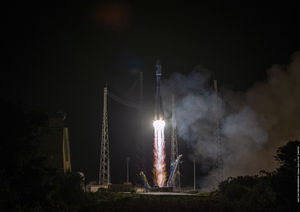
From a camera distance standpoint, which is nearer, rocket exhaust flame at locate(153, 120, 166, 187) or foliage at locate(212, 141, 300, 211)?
foliage at locate(212, 141, 300, 211)

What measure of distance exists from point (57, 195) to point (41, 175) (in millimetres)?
2721

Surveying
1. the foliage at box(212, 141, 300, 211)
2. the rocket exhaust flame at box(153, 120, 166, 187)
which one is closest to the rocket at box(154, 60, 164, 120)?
the rocket exhaust flame at box(153, 120, 166, 187)

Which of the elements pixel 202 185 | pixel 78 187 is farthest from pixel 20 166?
pixel 202 185

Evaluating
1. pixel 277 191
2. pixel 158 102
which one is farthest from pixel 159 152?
pixel 277 191

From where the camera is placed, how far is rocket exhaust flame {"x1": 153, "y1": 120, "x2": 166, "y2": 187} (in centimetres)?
5034

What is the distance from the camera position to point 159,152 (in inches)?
2000

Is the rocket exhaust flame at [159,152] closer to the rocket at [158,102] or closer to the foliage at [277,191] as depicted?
the rocket at [158,102]

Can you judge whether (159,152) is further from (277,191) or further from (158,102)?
(277,191)

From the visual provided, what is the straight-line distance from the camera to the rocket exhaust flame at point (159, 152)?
50.3 m

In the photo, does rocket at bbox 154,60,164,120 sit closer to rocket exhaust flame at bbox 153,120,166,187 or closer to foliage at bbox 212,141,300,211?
rocket exhaust flame at bbox 153,120,166,187

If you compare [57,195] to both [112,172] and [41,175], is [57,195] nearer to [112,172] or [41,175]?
[41,175]

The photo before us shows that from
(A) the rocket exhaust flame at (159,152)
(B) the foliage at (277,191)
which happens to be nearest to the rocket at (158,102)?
(A) the rocket exhaust flame at (159,152)

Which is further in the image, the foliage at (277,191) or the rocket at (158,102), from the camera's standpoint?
the rocket at (158,102)

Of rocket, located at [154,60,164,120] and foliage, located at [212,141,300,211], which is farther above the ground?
rocket, located at [154,60,164,120]
